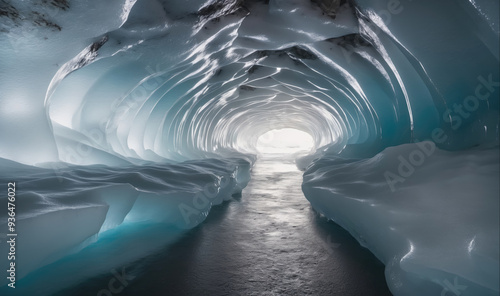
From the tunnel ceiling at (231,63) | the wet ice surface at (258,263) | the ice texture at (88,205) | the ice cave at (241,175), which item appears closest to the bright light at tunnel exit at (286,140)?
the tunnel ceiling at (231,63)

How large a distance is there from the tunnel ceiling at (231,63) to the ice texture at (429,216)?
3.56 ft

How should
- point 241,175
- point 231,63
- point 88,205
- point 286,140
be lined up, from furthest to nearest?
point 286,140 → point 231,63 → point 241,175 → point 88,205

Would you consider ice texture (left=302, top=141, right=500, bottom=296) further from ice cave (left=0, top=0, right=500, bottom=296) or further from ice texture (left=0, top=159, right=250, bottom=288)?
ice texture (left=0, top=159, right=250, bottom=288)

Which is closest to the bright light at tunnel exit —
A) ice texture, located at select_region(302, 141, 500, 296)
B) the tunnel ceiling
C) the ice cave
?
the tunnel ceiling

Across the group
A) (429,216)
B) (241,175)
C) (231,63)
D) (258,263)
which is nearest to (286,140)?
(231,63)

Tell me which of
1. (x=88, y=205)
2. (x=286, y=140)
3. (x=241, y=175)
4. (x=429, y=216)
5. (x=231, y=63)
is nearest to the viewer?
(x=429, y=216)

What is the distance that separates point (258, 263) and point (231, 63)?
7.04 m

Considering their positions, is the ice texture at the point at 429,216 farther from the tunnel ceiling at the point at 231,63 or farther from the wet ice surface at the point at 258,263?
the tunnel ceiling at the point at 231,63

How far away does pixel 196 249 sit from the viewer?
370 centimetres

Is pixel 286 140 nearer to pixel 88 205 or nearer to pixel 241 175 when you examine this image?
pixel 241 175

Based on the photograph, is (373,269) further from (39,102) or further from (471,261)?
(39,102)

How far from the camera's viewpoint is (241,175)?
910 centimetres

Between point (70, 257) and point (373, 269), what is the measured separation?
2.82 meters

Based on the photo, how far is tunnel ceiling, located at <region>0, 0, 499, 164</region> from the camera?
165 inches
